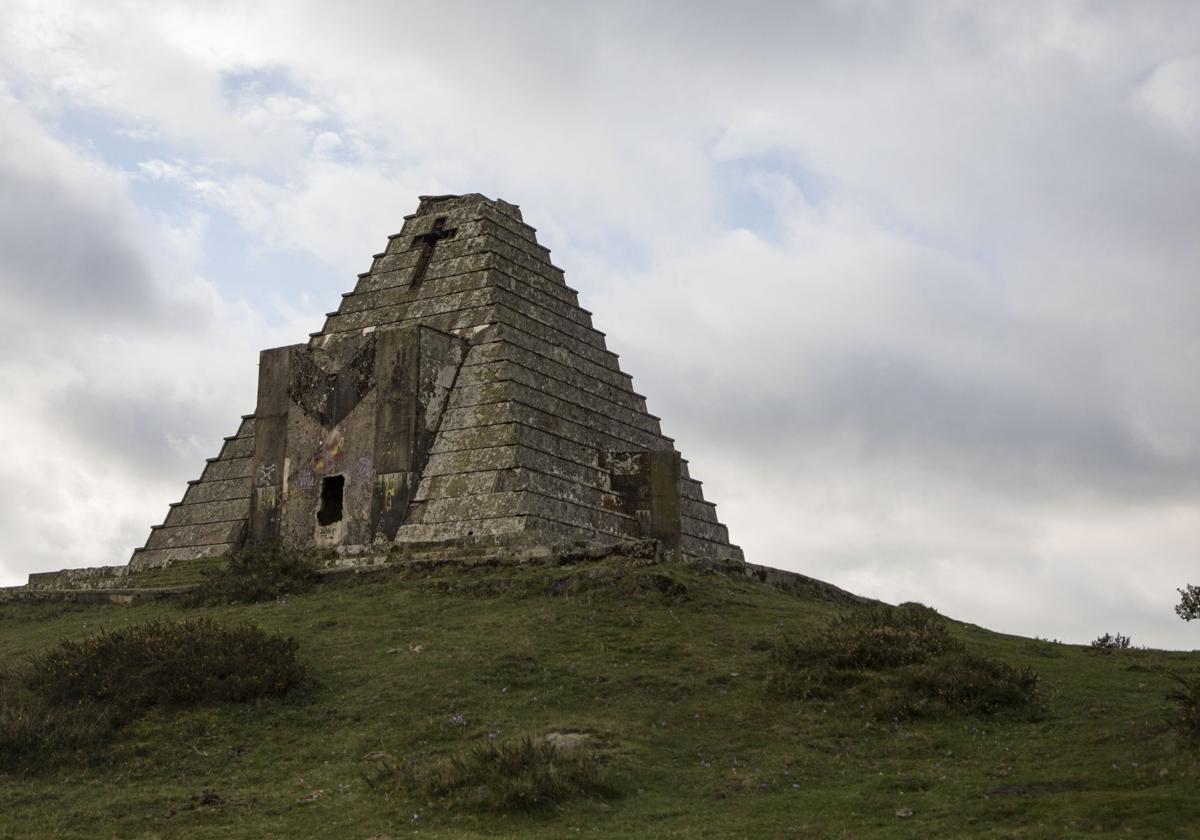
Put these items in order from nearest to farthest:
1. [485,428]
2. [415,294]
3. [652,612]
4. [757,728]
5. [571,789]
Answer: [571,789] < [757,728] < [652,612] < [485,428] < [415,294]

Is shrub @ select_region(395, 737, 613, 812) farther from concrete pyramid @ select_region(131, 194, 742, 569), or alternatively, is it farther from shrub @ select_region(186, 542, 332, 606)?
concrete pyramid @ select_region(131, 194, 742, 569)

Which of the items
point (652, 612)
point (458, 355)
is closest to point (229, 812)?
point (652, 612)

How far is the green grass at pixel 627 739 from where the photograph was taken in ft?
47.4

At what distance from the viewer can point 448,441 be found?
30.7 meters

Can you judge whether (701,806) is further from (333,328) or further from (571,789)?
(333,328)

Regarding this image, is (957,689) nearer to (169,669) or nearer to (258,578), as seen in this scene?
(169,669)

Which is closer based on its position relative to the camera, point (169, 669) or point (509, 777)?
point (509, 777)

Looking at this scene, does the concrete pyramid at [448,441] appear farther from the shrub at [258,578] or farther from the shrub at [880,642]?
the shrub at [880,642]

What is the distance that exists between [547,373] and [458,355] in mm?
2165

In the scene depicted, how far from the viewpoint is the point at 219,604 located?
26.8 m

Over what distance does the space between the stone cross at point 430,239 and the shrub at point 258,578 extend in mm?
10393

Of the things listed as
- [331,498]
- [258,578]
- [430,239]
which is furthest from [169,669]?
[430,239]

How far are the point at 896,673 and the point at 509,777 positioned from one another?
20.5 ft

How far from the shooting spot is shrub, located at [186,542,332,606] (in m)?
27.0
